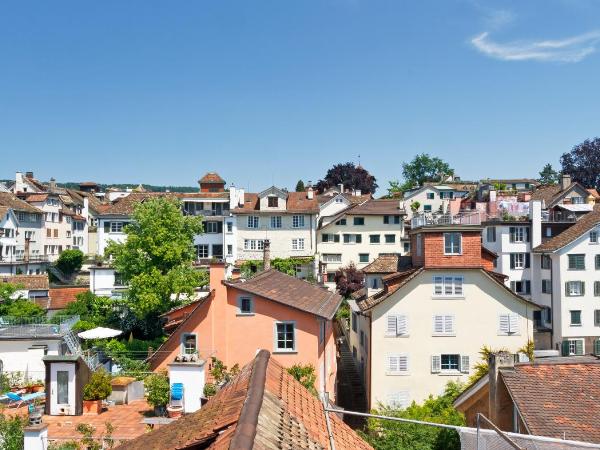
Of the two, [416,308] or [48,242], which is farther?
[48,242]

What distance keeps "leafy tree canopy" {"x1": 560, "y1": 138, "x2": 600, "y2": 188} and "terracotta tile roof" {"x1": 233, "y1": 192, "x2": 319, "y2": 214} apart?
56.1 meters

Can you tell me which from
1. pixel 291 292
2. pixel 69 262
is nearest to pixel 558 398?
pixel 291 292

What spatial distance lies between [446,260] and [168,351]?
15.3 meters

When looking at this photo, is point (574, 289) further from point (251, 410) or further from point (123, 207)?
point (123, 207)

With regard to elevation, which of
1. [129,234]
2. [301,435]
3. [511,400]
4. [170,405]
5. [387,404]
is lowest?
[387,404]

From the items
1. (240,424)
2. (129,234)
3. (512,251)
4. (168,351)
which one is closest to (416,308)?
(168,351)

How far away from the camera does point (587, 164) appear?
101438 mm

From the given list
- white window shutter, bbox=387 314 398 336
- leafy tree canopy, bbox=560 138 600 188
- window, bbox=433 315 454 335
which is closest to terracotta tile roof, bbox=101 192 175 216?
white window shutter, bbox=387 314 398 336

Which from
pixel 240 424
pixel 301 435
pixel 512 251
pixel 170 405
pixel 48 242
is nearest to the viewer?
pixel 240 424

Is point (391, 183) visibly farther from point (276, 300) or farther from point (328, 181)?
point (276, 300)

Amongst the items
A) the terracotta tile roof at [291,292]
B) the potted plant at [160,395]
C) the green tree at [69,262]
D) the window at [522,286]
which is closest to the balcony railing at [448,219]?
the terracotta tile roof at [291,292]

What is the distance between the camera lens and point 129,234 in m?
46.0

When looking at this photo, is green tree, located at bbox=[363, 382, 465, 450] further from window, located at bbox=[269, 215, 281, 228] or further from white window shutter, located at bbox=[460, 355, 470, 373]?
window, located at bbox=[269, 215, 281, 228]

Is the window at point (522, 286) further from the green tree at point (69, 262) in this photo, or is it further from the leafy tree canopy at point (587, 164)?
the leafy tree canopy at point (587, 164)
